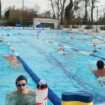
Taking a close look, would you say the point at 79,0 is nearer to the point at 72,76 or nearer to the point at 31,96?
the point at 72,76


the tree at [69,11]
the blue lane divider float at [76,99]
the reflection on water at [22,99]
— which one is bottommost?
the reflection on water at [22,99]

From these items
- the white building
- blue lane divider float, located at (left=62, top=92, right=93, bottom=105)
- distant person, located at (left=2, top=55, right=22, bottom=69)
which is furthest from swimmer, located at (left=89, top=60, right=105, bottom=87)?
the white building

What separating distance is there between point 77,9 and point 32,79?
150ft

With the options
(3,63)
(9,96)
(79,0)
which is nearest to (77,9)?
(79,0)

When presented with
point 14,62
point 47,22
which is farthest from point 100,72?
point 47,22

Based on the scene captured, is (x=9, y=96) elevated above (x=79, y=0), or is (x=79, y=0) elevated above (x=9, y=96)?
(x=79, y=0)

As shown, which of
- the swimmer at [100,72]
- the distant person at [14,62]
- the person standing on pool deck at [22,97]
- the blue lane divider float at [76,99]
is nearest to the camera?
the blue lane divider float at [76,99]

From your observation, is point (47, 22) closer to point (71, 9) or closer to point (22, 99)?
point (71, 9)

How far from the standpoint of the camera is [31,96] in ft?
15.6

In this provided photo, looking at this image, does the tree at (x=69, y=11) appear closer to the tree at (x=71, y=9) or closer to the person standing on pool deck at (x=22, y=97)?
the tree at (x=71, y=9)

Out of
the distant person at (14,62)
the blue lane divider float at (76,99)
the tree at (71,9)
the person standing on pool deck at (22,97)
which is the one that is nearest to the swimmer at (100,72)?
the person standing on pool deck at (22,97)

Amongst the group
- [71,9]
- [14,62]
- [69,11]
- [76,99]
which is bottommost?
[14,62]

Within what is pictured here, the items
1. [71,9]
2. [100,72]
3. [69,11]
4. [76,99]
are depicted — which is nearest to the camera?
[76,99]

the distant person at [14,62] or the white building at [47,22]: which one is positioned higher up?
the white building at [47,22]
